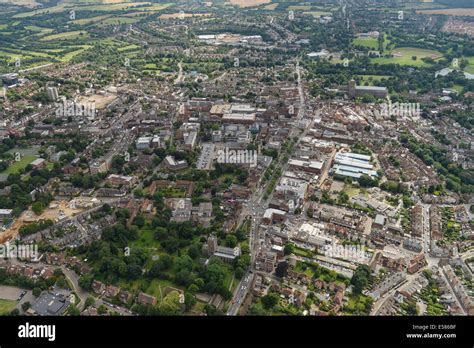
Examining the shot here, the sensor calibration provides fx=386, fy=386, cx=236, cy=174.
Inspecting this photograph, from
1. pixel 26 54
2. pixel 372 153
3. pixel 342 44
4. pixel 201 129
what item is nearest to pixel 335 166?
pixel 372 153

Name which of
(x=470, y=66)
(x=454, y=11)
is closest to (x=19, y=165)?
(x=470, y=66)

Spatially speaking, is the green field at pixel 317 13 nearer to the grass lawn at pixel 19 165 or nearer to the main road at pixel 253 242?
the main road at pixel 253 242

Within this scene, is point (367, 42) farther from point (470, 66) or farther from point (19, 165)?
point (19, 165)

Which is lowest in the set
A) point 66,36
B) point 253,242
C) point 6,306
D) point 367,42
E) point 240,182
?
point 6,306

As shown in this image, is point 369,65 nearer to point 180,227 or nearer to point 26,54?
→ point 180,227

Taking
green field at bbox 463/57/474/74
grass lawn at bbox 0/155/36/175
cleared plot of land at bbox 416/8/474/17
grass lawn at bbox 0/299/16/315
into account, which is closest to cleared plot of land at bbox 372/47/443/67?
green field at bbox 463/57/474/74

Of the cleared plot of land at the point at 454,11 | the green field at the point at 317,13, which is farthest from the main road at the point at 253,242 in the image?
the cleared plot of land at the point at 454,11
